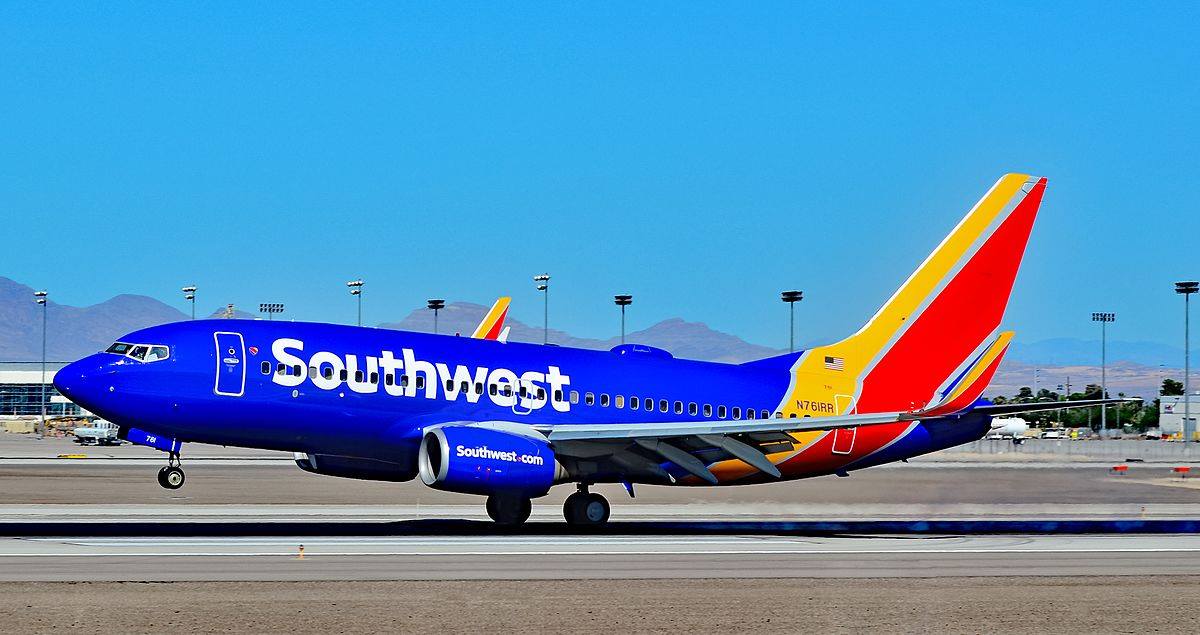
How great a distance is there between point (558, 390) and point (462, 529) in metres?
4.19

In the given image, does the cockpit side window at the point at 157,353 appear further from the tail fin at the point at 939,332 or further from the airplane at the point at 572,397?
the tail fin at the point at 939,332

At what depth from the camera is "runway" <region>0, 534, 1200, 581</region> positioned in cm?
2573

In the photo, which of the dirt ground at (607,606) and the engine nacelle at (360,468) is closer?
the dirt ground at (607,606)

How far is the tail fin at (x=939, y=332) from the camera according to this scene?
42.8 metres

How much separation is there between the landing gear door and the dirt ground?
11.6 metres

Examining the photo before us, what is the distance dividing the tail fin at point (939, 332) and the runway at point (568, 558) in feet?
27.5

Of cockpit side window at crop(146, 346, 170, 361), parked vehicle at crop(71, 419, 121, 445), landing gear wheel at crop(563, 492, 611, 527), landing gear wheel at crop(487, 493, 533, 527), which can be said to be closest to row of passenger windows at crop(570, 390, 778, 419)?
landing gear wheel at crop(563, 492, 611, 527)

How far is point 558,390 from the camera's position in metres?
38.7

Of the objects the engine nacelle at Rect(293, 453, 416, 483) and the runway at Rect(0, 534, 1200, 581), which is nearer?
the runway at Rect(0, 534, 1200, 581)

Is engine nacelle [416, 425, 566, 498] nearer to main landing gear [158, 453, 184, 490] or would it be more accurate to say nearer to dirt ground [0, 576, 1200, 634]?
main landing gear [158, 453, 184, 490]

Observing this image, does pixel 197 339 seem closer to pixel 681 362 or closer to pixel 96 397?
pixel 96 397

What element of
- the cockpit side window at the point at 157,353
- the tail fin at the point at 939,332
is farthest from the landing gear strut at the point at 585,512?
the cockpit side window at the point at 157,353

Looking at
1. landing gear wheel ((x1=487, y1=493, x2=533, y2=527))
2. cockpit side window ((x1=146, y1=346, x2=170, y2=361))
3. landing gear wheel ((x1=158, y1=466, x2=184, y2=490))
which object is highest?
cockpit side window ((x1=146, y1=346, x2=170, y2=361))

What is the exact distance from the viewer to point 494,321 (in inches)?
2445
